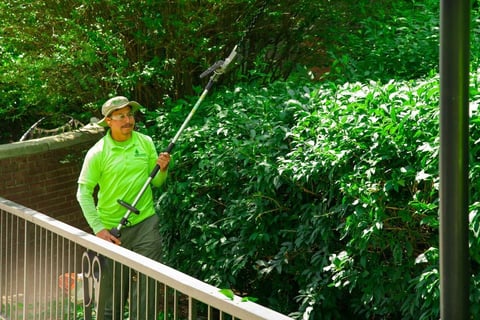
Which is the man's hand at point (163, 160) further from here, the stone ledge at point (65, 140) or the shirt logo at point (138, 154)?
the stone ledge at point (65, 140)

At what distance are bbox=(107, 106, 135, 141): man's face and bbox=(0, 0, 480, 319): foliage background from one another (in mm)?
521

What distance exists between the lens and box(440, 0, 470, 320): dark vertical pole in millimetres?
2566

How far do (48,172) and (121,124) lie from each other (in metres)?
3.39

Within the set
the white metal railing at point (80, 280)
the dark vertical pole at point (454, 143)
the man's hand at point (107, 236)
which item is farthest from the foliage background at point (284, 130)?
the dark vertical pole at point (454, 143)

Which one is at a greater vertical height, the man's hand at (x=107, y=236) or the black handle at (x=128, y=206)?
the black handle at (x=128, y=206)

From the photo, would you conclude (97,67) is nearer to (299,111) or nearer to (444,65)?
(299,111)

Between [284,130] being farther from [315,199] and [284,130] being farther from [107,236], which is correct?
[107,236]

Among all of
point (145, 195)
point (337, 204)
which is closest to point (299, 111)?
point (337, 204)

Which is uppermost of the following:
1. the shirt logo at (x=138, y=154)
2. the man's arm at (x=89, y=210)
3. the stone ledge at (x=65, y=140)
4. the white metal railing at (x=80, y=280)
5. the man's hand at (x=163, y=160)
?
the stone ledge at (x=65, y=140)

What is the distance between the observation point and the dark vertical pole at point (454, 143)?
2.57 metres

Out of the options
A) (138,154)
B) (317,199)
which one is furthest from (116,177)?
(317,199)

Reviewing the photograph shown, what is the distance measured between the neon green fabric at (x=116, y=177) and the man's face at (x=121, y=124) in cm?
5

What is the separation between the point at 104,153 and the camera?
6.95m

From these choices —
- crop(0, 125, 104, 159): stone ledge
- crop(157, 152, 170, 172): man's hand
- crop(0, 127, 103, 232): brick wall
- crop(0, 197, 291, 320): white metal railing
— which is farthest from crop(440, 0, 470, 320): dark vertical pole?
crop(0, 125, 104, 159): stone ledge
